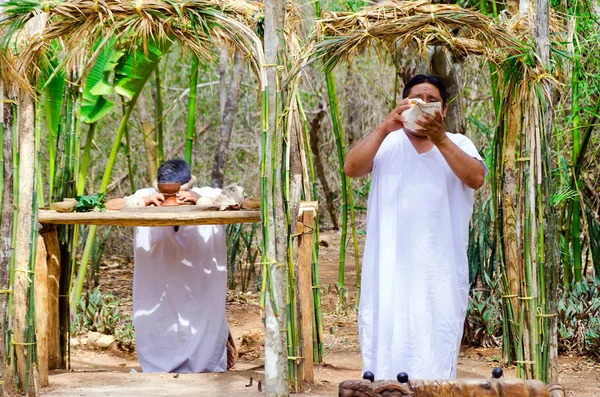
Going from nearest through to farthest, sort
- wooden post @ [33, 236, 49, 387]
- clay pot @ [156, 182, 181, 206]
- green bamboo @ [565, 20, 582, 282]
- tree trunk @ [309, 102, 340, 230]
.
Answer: wooden post @ [33, 236, 49, 387]
clay pot @ [156, 182, 181, 206]
green bamboo @ [565, 20, 582, 282]
tree trunk @ [309, 102, 340, 230]

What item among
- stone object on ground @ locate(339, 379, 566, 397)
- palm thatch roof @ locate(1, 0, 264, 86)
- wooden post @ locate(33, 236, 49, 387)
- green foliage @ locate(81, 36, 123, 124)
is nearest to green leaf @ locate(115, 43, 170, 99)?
green foliage @ locate(81, 36, 123, 124)

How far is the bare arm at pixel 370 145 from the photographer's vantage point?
4.07 meters

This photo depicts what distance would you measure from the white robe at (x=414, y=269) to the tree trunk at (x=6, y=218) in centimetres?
196

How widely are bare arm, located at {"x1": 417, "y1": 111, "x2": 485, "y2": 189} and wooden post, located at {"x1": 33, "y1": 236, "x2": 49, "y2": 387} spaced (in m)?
2.51

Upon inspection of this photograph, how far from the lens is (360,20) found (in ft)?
14.5

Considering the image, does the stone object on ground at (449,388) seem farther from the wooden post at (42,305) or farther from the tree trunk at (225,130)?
the tree trunk at (225,130)

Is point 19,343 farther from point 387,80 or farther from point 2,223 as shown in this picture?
point 387,80

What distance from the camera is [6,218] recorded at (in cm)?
498

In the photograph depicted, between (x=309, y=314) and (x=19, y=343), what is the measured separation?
1695 millimetres

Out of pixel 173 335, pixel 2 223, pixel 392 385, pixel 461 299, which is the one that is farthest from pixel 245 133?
pixel 392 385

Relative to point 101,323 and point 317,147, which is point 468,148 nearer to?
point 101,323

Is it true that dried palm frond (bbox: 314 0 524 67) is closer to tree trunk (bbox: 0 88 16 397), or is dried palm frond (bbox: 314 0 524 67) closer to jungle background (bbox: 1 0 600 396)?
jungle background (bbox: 1 0 600 396)

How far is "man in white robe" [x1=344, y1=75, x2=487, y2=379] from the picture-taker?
4.14 meters

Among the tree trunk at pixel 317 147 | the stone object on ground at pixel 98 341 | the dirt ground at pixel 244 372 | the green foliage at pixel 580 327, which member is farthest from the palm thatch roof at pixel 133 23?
the tree trunk at pixel 317 147
